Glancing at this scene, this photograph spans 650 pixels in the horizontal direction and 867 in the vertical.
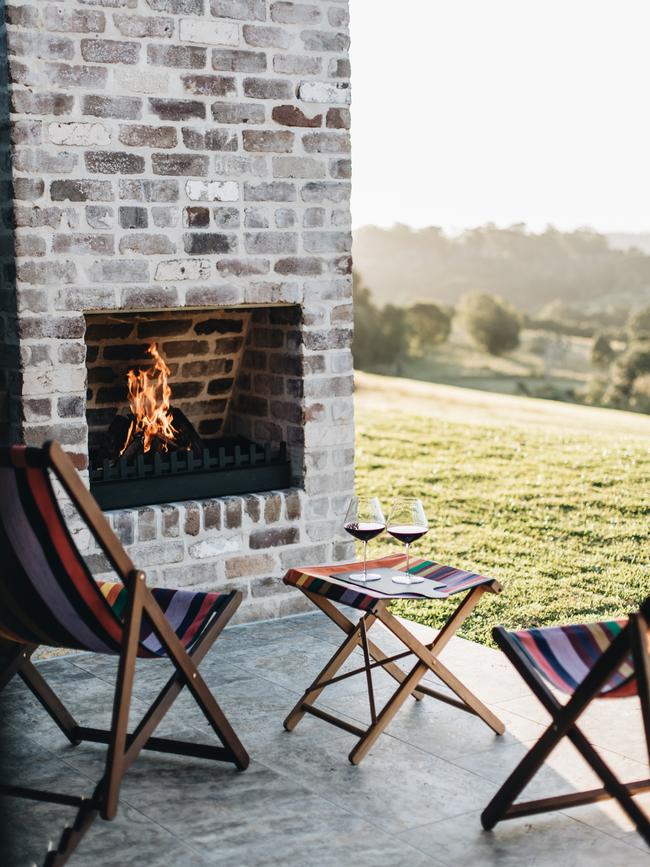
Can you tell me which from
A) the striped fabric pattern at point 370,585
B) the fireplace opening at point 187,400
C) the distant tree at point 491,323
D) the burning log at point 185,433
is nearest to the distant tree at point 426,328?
the distant tree at point 491,323

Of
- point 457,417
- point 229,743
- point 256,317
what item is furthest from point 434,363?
point 229,743

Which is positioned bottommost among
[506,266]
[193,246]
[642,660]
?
[642,660]

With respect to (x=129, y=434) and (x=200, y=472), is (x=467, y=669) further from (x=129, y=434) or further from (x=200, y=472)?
(x=129, y=434)

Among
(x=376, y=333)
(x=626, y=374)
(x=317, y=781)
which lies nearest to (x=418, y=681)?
(x=317, y=781)

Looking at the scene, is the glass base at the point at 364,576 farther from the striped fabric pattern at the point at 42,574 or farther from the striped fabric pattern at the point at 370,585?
the striped fabric pattern at the point at 42,574

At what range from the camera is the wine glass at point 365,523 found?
3.86 metres

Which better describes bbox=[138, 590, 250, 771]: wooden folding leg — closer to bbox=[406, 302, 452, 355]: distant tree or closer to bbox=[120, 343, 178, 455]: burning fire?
bbox=[120, 343, 178, 455]: burning fire

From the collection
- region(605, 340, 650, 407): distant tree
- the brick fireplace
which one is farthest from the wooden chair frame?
region(605, 340, 650, 407): distant tree

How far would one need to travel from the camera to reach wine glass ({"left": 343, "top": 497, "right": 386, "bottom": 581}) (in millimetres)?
3857

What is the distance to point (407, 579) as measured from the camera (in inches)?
153

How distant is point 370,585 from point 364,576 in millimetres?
117

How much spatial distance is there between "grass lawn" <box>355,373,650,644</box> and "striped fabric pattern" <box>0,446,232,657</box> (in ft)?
7.10

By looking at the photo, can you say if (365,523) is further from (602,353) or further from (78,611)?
(602,353)

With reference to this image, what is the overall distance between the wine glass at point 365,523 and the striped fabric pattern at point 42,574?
0.77m
